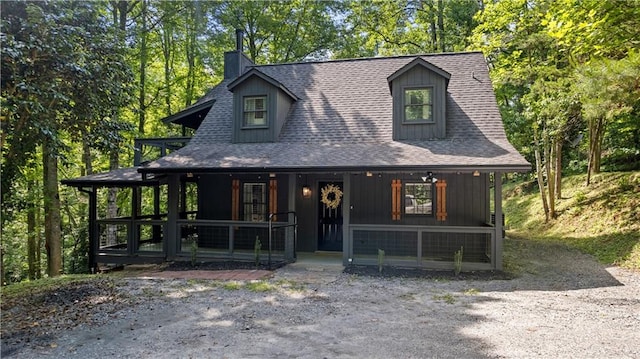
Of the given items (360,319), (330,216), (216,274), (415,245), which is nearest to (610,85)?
(415,245)

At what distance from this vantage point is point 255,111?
1202 centimetres

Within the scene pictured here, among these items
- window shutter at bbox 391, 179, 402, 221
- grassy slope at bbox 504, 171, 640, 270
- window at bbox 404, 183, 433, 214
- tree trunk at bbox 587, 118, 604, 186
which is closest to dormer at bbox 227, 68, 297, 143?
window shutter at bbox 391, 179, 402, 221

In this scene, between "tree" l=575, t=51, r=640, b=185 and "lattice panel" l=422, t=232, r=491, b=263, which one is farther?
"lattice panel" l=422, t=232, r=491, b=263

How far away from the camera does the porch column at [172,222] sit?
1054 centimetres

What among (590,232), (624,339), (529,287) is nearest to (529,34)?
(590,232)

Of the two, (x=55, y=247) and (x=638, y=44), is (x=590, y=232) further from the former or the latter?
(x=55, y=247)

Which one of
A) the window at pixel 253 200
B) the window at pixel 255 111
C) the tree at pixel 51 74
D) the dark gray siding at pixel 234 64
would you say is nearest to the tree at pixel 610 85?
the window at pixel 255 111

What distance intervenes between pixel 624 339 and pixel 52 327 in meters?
7.58

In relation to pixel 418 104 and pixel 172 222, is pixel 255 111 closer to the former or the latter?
pixel 172 222

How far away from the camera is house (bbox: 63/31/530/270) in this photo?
9.44m

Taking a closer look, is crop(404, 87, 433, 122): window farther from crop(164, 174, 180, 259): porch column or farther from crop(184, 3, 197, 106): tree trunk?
crop(184, 3, 197, 106): tree trunk

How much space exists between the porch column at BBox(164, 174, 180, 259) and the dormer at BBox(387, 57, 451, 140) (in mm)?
6199

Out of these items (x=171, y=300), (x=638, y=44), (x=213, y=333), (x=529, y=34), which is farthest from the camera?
(x=529, y=34)

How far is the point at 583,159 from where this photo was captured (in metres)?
20.5
